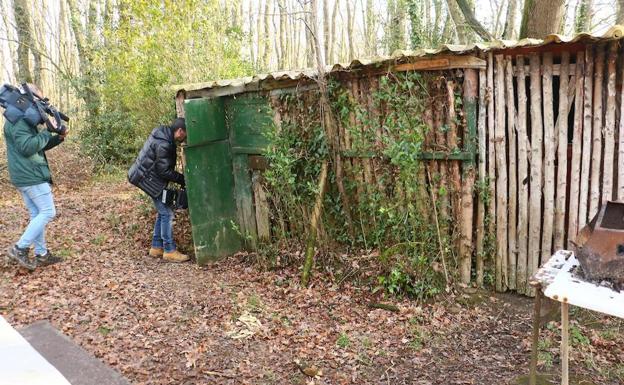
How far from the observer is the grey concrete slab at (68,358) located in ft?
11.7

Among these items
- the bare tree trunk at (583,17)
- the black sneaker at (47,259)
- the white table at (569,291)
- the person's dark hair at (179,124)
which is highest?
the bare tree trunk at (583,17)

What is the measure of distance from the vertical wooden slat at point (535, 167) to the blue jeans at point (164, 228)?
4.23 meters

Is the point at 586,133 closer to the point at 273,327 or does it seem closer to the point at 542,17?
the point at 542,17

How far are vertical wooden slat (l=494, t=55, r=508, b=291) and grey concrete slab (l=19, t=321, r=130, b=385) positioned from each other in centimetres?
360

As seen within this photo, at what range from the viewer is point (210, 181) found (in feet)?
20.4

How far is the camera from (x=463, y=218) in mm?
4895

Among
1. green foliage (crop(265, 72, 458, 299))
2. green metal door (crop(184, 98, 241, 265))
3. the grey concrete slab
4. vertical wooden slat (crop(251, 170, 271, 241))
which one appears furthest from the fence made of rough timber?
the grey concrete slab

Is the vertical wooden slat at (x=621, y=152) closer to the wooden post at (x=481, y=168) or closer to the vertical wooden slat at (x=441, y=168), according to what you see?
the wooden post at (x=481, y=168)

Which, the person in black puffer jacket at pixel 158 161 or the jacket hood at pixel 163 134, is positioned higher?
the jacket hood at pixel 163 134

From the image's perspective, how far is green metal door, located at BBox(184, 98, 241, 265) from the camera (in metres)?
5.97

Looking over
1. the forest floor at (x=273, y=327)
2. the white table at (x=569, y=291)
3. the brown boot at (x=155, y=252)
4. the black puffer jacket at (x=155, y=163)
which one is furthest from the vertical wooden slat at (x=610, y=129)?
the brown boot at (x=155, y=252)

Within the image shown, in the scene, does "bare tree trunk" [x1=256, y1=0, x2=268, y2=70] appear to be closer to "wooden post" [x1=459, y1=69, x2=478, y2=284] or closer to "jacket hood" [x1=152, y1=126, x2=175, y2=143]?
"jacket hood" [x1=152, y1=126, x2=175, y2=143]

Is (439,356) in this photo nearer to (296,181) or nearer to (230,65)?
(296,181)

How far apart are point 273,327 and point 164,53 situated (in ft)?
18.9
